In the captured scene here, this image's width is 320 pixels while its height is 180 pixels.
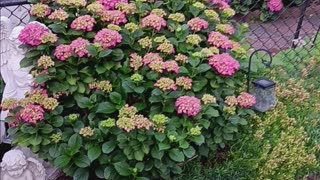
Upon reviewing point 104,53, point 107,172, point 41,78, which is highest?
point 104,53

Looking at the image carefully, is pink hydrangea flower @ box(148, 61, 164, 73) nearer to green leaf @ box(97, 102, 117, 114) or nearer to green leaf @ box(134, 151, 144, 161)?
green leaf @ box(97, 102, 117, 114)

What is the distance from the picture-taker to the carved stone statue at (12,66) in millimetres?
2273

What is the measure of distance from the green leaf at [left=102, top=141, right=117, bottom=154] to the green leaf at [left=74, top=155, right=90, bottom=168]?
0.09 meters

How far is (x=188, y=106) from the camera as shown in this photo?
7.00 feet

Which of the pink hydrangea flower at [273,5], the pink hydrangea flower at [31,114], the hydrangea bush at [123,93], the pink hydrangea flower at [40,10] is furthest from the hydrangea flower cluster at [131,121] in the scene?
the pink hydrangea flower at [273,5]

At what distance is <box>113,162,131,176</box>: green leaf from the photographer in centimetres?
208

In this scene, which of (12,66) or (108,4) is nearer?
(12,66)

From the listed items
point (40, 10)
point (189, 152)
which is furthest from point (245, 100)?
point (40, 10)

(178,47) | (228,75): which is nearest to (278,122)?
(228,75)

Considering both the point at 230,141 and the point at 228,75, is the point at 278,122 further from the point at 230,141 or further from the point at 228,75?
the point at 228,75

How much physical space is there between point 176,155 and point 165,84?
0.30 meters

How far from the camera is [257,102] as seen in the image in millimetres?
2549

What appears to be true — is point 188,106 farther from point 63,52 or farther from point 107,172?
point 63,52

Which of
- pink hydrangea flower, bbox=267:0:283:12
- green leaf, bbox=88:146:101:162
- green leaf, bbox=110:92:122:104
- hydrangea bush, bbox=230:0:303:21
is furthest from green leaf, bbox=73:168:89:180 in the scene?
pink hydrangea flower, bbox=267:0:283:12
